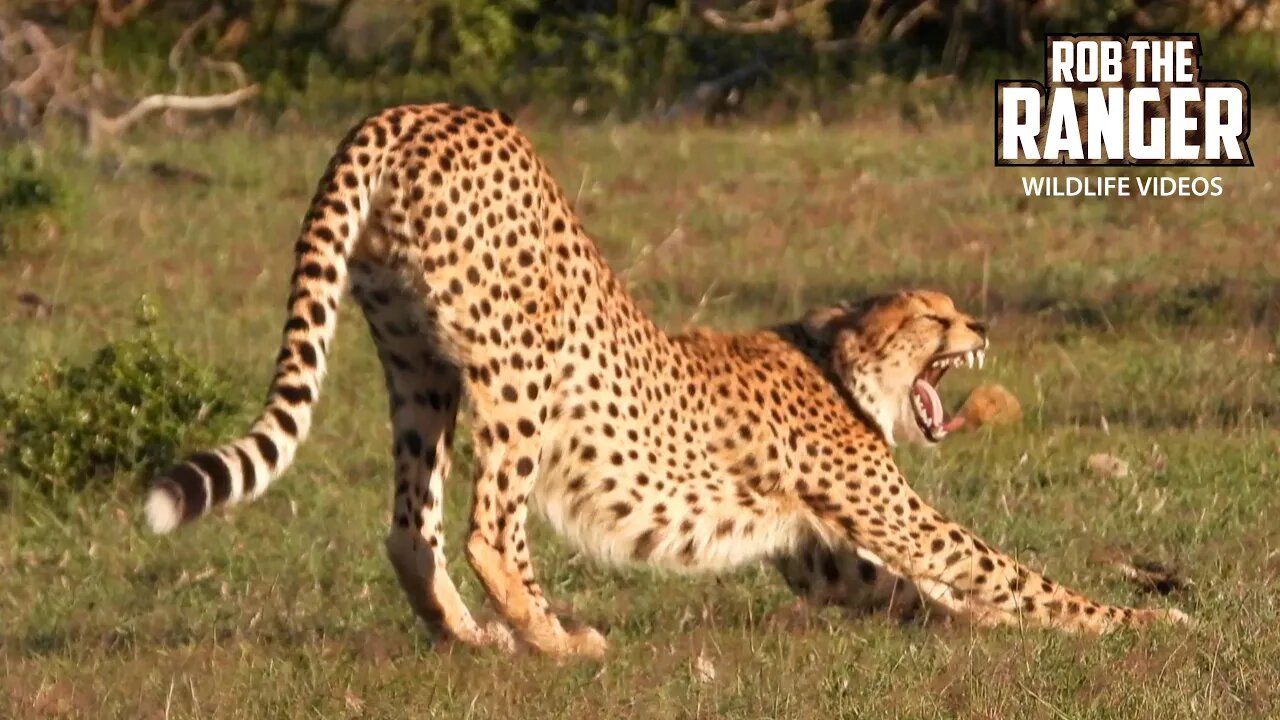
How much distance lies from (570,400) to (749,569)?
40.2 inches

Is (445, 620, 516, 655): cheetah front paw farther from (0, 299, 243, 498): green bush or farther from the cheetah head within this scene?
(0, 299, 243, 498): green bush

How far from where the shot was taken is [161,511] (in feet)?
14.7

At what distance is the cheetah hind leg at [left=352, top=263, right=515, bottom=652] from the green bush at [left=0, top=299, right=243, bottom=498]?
6.10 ft

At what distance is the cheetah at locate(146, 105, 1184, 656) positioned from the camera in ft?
17.5

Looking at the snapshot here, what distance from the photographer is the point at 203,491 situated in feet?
15.1

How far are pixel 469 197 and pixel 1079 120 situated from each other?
6.87 m

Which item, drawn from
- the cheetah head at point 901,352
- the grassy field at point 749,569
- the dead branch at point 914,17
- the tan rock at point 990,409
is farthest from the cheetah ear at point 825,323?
the dead branch at point 914,17

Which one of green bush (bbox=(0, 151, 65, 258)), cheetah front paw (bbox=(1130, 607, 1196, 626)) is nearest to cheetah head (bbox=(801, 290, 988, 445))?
cheetah front paw (bbox=(1130, 607, 1196, 626))

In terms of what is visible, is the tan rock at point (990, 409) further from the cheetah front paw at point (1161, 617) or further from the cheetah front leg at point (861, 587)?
the cheetah front paw at point (1161, 617)

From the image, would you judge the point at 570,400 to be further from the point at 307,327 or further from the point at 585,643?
the point at 307,327

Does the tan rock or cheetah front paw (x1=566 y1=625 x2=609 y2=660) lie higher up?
A: cheetah front paw (x1=566 y1=625 x2=609 y2=660)

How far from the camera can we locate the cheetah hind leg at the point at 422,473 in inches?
220

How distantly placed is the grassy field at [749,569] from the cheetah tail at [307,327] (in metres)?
0.45

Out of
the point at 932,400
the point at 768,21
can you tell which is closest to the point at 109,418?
the point at 932,400
